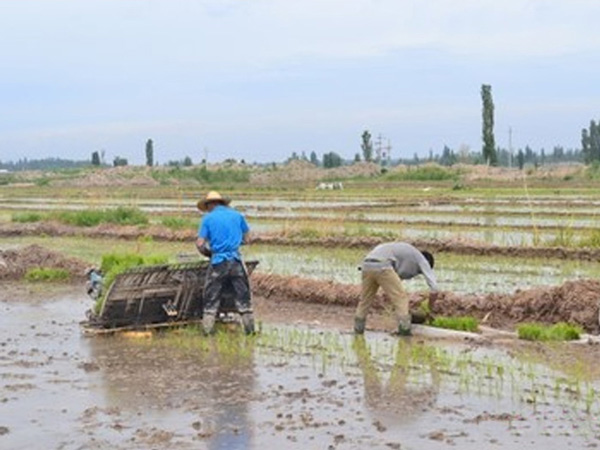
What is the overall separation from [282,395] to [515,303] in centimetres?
402

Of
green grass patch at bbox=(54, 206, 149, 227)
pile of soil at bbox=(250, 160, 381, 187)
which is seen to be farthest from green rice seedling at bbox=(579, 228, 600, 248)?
pile of soil at bbox=(250, 160, 381, 187)

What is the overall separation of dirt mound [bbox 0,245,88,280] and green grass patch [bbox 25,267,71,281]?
0.10m

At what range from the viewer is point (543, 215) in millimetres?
24641

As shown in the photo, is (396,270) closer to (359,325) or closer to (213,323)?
(359,325)

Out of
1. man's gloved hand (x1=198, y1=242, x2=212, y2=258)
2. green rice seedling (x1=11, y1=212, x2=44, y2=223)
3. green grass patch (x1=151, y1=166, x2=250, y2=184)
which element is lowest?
green rice seedling (x1=11, y1=212, x2=44, y2=223)

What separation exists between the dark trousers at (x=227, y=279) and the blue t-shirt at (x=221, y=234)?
8 cm

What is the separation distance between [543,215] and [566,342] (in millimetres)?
16040

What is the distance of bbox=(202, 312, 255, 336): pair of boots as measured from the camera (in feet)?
32.8

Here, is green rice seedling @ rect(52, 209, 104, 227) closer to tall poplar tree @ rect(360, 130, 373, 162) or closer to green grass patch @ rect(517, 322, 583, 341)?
green grass patch @ rect(517, 322, 583, 341)

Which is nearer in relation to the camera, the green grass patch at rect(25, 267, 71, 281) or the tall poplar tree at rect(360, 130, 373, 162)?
the green grass patch at rect(25, 267, 71, 281)

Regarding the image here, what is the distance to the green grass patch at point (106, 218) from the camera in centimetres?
2578

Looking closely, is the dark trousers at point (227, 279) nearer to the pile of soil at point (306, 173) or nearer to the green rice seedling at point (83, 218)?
the green rice seedling at point (83, 218)

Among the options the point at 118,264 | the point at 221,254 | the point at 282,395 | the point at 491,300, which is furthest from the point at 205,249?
the point at 491,300

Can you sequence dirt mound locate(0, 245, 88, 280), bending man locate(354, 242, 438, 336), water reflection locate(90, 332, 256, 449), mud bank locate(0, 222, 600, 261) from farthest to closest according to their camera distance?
mud bank locate(0, 222, 600, 261)
dirt mound locate(0, 245, 88, 280)
bending man locate(354, 242, 438, 336)
water reflection locate(90, 332, 256, 449)
